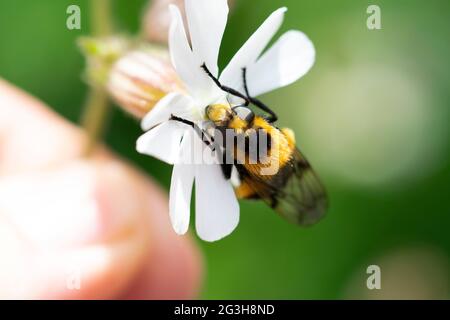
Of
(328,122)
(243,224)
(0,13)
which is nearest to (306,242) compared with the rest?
(243,224)

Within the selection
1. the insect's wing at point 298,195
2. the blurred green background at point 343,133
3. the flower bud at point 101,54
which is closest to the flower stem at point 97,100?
the flower bud at point 101,54

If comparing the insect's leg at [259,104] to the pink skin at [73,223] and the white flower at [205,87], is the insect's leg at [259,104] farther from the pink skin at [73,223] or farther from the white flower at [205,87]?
the pink skin at [73,223]

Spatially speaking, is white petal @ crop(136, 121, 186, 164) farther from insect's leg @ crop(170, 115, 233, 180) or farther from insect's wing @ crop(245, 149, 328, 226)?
insect's wing @ crop(245, 149, 328, 226)

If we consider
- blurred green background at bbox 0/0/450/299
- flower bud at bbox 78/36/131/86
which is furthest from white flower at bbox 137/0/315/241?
blurred green background at bbox 0/0/450/299

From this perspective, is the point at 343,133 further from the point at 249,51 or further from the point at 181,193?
the point at 181,193

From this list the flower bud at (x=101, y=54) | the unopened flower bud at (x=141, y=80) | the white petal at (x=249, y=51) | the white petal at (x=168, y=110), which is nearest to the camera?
the white petal at (x=168, y=110)

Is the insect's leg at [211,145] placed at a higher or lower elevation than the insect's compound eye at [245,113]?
lower
